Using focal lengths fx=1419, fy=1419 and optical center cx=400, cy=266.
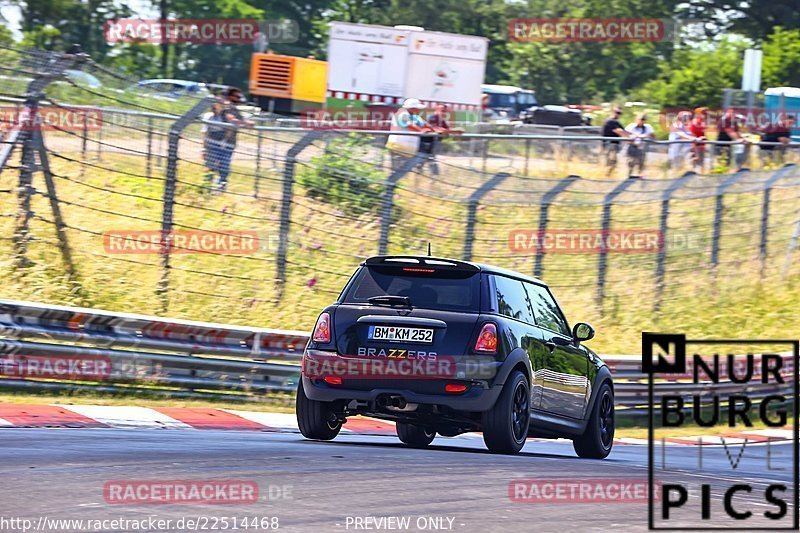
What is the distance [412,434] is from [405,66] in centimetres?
2755

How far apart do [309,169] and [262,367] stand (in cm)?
337

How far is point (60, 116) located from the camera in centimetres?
1611

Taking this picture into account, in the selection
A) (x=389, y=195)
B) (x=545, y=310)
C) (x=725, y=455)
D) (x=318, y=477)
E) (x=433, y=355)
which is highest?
(x=389, y=195)

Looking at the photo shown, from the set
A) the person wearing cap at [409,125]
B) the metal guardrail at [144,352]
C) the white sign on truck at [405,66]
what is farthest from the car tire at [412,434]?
the white sign on truck at [405,66]

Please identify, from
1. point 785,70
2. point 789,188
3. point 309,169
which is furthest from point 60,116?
point 785,70

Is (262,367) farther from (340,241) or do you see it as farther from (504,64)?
(504,64)

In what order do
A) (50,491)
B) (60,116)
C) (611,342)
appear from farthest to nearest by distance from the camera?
(611,342) → (60,116) → (50,491)

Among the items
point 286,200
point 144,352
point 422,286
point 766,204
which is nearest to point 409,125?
point 766,204

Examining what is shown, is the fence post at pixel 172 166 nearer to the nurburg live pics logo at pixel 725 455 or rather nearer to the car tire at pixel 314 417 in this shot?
the nurburg live pics logo at pixel 725 455

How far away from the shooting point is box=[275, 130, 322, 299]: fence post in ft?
55.4

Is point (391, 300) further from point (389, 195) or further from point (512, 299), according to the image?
point (389, 195)

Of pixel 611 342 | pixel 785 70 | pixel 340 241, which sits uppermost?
pixel 785 70

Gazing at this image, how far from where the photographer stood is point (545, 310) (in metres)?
11.4

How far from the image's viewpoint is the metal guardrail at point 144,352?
1327 centimetres
